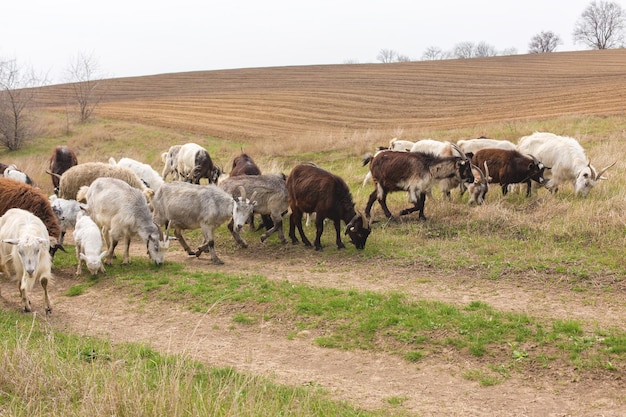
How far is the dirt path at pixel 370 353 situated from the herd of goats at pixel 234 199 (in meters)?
1.00

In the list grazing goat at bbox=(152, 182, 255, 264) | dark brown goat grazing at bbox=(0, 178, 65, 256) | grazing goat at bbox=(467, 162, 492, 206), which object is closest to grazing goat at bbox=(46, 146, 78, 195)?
dark brown goat grazing at bbox=(0, 178, 65, 256)

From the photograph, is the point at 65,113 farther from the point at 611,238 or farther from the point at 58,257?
the point at 611,238

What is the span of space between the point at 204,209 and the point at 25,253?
13.5ft

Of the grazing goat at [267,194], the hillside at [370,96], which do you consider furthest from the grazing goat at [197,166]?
the hillside at [370,96]

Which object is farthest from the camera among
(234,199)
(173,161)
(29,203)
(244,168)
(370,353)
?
(173,161)

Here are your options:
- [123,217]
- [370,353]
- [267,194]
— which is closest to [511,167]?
[267,194]

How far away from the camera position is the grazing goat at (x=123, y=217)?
1204 cm

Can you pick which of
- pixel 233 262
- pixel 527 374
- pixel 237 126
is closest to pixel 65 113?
pixel 237 126

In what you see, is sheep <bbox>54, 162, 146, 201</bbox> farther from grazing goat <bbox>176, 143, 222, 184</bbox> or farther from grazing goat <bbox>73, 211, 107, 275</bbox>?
grazing goat <bbox>73, 211, 107, 275</bbox>

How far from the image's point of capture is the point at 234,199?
12812 mm

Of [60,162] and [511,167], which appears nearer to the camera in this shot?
[511,167]

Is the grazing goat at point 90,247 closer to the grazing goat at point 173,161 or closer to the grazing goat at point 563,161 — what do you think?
the grazing goat at point 173,161

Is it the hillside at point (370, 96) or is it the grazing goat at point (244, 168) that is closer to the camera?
the grazing goat at point (244, 168)

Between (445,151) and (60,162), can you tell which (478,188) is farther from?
(60,162)
